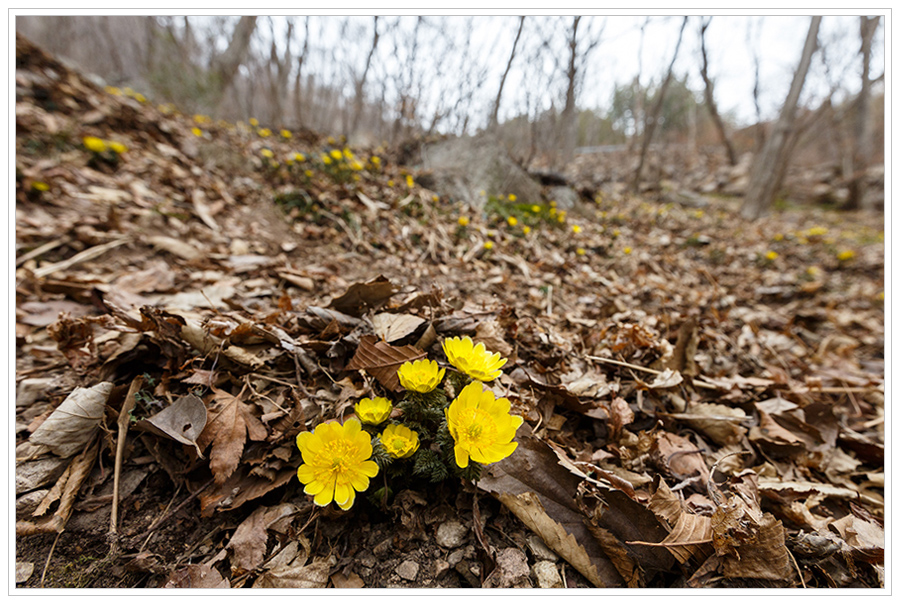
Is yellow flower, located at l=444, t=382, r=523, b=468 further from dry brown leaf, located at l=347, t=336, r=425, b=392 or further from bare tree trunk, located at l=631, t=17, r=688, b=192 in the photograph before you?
bare tree trunk, located at l=631, t=17, r=688, b=192

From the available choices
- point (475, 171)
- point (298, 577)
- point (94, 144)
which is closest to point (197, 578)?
point (298, 577)

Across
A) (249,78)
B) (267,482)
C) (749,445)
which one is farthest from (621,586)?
(249,78)

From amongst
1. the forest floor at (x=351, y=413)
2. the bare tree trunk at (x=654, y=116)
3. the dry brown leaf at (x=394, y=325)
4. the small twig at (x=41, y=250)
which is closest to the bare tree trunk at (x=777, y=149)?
the bare tree trunk at (x=654, y=116)

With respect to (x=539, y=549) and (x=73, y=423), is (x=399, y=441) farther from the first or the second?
(x=73, y=423)

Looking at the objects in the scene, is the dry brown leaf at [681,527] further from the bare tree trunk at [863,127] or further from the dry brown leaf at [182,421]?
the bare tree trunk at [863,127]

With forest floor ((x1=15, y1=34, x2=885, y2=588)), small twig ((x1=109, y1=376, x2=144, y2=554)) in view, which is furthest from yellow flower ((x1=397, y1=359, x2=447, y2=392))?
small twig ((x1=109, y1=376, x2=144, y2=554))

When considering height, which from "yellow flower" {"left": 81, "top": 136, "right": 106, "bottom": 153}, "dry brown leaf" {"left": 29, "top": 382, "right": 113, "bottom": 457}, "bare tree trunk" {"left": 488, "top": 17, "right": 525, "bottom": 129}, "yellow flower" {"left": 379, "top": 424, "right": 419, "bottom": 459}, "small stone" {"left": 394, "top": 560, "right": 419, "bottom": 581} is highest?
"bare tree trunk" {"left": 488, "top": 17, "right": 525, "bottom": 129}
